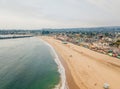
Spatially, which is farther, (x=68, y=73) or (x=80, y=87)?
(x=68, y=73)

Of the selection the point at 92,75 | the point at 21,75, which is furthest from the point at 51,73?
the point at 92,75

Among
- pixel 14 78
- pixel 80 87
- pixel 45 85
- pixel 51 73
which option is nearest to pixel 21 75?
pixel 14 78

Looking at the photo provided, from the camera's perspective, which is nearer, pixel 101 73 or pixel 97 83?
pixel 97 83

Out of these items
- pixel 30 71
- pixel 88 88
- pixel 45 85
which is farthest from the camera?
pixel 30 71

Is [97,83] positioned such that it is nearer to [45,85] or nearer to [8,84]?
[45,85]

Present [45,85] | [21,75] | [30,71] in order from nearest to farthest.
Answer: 1. [45,85]
2. [21,75]
3. [30,71]

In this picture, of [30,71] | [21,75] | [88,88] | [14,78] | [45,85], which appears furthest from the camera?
[30,71]

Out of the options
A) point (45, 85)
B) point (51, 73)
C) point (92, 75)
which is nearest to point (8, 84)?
point (45, 85)

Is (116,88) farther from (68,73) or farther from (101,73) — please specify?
(68,73)

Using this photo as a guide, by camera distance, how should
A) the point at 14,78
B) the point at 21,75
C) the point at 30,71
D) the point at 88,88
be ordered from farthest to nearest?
the point at 30,71
the point at 21,75
the point at 14,78
the point at 88,88
